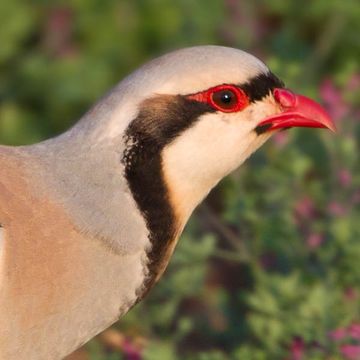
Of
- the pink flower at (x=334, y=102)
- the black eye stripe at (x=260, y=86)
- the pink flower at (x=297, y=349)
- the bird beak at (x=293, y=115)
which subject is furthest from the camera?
the pink flower at (x=334, y=102)

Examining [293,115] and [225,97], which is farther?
[293,115]

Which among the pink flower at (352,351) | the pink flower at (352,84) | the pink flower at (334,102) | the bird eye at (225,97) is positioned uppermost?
the bird eye at (225,97)

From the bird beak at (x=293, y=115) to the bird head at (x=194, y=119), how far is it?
4cm

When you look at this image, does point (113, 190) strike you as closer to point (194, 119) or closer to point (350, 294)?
point (194, 119)

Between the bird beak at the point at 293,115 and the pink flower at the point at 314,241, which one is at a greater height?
the bird beak at the point at 293,115

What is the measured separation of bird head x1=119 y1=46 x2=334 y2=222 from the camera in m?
4.12

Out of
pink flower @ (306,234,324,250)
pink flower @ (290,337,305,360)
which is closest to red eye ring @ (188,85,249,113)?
pink flower @ (290,337,305,360)

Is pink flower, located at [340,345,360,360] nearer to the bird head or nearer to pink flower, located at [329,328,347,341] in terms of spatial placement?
pink flower, located at [329,328,347,341]

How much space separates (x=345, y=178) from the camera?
5605 mm

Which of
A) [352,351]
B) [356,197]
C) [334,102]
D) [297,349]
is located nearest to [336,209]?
[356,197]

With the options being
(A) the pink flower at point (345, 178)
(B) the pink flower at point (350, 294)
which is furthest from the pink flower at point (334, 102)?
(B) the pink flower at point (350, 294)

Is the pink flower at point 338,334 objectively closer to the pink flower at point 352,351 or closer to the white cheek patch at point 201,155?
the pink flower at point 352,351

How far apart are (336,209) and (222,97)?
1.55 meters

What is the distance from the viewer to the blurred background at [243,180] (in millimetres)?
5078
